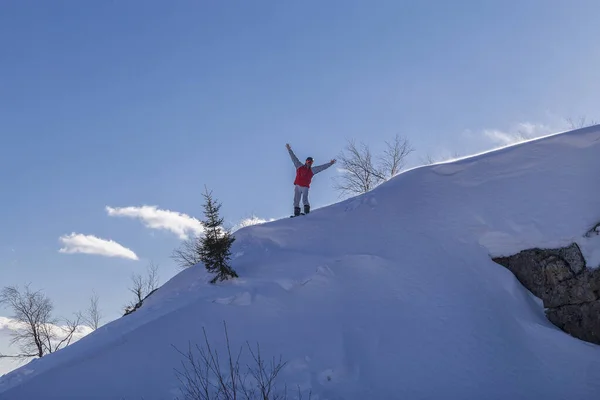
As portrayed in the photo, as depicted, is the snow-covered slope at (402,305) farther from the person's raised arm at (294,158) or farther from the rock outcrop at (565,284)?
the person's raised arm at (294,158)

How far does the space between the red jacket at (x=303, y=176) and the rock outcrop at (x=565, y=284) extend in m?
7.05

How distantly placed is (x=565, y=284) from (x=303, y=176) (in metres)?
8.41

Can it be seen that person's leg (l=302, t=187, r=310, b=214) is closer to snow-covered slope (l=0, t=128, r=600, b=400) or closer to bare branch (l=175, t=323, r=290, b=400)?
snow-covered slope (l=0, t=128, r=600, b=400)

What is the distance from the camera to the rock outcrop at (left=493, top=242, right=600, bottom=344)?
27.9 feet

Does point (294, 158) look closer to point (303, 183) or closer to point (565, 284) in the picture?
point (303, 183)

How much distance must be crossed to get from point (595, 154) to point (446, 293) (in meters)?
4.70

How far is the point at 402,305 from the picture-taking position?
29.7 feet

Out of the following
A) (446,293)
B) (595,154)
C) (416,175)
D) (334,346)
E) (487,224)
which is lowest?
(334,346)

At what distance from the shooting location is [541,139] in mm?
11547

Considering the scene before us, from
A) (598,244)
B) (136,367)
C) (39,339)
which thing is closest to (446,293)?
(598,244)

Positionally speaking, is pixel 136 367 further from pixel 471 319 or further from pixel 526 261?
pixel 526 261

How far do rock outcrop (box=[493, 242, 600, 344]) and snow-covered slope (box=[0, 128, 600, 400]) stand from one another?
8.2 inches

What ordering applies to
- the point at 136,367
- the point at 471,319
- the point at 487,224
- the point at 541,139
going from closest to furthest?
Result: the point at 136,367 < the point at 471,319 < the point at 487,224 < the point at 541,139

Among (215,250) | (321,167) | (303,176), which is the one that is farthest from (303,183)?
(215,250)
